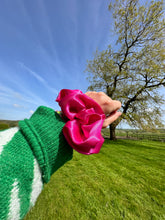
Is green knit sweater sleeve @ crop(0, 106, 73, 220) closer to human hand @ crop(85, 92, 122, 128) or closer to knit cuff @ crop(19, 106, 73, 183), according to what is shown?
knit cuff @ crop(19, 106, 73, 183)

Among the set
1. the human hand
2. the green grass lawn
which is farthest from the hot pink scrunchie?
the green grass lawn

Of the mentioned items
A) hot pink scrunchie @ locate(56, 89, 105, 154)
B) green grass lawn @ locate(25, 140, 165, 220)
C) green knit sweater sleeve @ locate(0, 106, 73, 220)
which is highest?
hot pink scrunchie @ locate(56, 89, 105, 154)

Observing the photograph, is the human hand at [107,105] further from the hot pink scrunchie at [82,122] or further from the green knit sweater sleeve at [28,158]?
the green knit sweater sleeve at [28,158]

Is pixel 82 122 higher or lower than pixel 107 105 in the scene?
lower

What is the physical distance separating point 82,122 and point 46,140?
10.8 inches

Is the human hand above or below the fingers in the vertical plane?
above

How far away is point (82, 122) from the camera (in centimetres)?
76

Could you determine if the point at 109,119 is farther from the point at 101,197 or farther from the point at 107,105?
the point at 101,197

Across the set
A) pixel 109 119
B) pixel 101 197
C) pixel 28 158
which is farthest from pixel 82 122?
pixel 101 197

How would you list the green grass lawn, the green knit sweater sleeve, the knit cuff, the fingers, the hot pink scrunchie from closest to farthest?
the green knit sweater sleeve
the knit cuff
the hot pink scrunchie
the fingers
the green grass lawn

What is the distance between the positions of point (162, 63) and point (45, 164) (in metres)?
12.1

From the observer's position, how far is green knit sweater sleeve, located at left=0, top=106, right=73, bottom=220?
452mm

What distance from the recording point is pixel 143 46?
31.5 feet

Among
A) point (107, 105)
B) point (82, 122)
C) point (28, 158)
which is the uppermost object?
point (107, 105)
